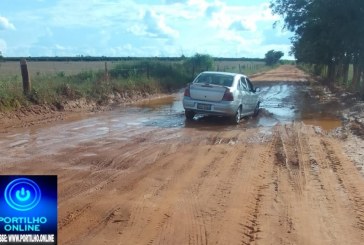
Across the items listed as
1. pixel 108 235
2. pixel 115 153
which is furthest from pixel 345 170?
pixel 108 235

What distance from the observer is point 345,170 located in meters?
8.41

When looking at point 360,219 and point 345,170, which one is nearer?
point 360,219

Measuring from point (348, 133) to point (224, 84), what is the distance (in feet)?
13.4

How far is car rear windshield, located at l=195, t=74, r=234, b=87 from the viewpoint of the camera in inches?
591

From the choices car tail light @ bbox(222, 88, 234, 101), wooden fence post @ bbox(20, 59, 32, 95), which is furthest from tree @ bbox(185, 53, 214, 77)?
car tail light @ bbox(222, 88, 234, 101)

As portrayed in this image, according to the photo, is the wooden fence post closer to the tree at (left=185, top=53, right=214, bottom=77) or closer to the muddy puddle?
the muddy puddle

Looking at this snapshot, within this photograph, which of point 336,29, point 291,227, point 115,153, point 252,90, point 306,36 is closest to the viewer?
point 291,227

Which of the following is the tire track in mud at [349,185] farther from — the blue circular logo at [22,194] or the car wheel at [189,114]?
the car wheel at [189,114]

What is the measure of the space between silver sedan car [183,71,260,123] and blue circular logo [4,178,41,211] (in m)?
12.3

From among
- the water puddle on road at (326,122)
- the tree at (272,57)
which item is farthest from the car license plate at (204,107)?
the tree at (272,57)

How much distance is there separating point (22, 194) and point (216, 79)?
13.0 meters

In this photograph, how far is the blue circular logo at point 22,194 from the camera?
8.09ft

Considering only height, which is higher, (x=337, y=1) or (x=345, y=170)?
(x=337, y=1)

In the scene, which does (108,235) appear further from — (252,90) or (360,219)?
(252,90)
